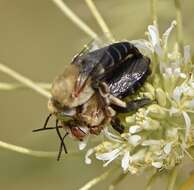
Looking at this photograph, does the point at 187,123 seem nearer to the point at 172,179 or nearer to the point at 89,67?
the point at 172,179

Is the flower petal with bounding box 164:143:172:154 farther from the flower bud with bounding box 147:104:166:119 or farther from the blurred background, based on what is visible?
the blurred background

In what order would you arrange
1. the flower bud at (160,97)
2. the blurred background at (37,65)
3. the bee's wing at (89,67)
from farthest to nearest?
the blurred background at (37,65), the flower bud at (160,97), the bee's wing at (89,67)

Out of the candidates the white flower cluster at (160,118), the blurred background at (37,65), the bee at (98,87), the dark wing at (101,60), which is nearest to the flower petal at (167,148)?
the white flower cluster at (160,118)

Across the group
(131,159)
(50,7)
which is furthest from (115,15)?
(50,7)

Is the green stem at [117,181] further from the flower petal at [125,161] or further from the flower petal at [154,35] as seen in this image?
the flower petal at [154,35]

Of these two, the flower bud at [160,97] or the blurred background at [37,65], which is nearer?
the flower bud at [160,97]

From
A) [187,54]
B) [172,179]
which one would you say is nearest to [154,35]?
[187,54]
